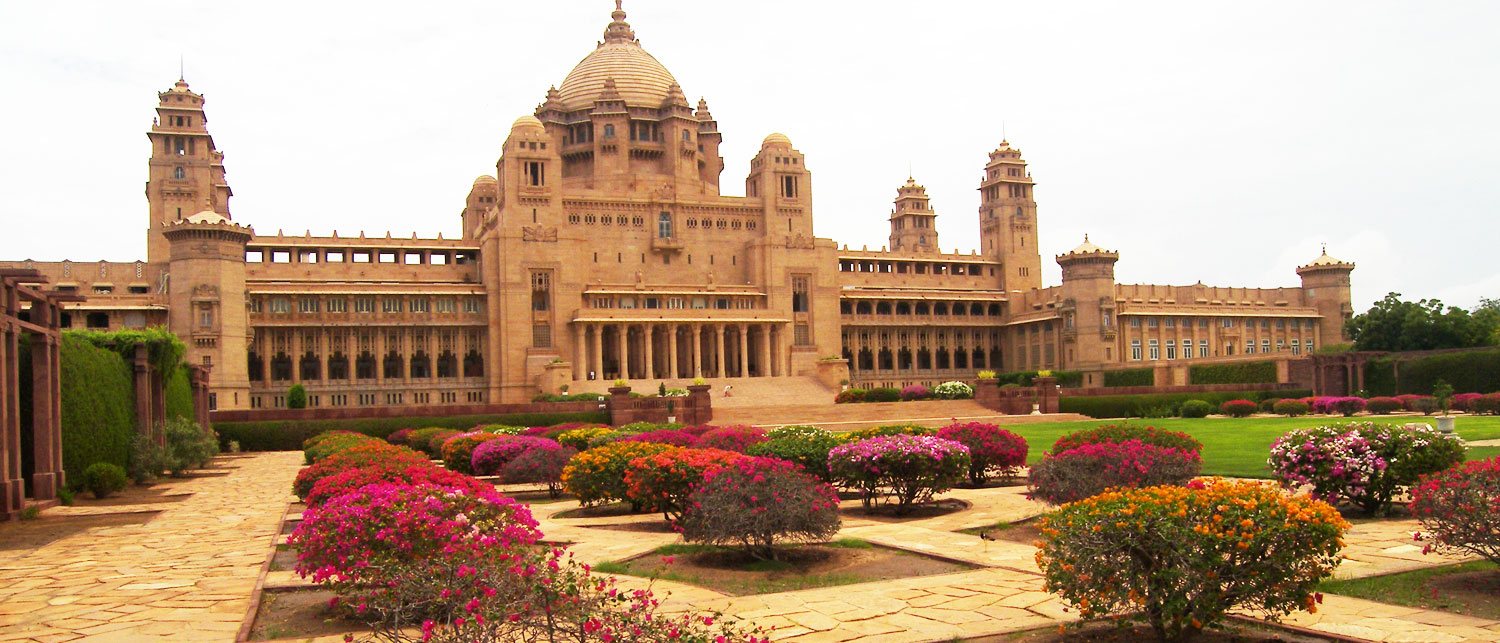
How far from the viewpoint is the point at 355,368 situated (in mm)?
76938

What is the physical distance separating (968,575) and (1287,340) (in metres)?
91.5

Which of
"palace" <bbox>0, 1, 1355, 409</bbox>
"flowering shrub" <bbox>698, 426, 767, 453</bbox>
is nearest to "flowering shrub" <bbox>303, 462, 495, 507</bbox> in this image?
"flowering shrub" <bbox>698, 426, 767, 453</bbox>

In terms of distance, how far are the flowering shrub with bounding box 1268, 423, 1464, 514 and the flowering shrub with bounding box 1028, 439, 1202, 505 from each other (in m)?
1.37

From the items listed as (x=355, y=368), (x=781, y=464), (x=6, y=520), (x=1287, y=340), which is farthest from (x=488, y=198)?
(x=781, y=464)

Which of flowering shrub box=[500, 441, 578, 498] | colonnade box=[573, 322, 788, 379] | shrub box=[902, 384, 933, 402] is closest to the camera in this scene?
flowering shrub box=[500, 441, 578, 498]

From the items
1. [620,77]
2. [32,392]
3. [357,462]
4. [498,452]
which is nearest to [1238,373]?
[620,77]

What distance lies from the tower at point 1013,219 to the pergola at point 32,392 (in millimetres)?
79991

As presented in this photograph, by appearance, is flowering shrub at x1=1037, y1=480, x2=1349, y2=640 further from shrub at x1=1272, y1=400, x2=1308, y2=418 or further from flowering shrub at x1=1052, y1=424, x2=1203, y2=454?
shrub at x1=1272, y1=400, x2=1308, y2=418

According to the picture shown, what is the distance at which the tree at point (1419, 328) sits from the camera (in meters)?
65.6

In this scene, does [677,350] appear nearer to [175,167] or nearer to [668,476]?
[175,167]

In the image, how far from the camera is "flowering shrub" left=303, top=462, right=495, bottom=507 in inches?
502

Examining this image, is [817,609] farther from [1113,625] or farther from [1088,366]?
[1088,366]

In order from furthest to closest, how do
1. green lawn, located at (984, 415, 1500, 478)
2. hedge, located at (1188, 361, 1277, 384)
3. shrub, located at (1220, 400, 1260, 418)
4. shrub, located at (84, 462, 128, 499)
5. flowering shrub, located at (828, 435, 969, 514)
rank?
hedge, located at (1188, 361, 1277, 384), shrub, located at (1220, 400, 1260, 418), shrub, located at (84, 462, 128, 499), green lawn, located at (984, 415, 1500, 478), flowering shrub, located at (828, 435, 969, 514)

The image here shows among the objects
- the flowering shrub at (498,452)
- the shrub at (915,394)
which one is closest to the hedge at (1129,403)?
the shrub at (915,394)
